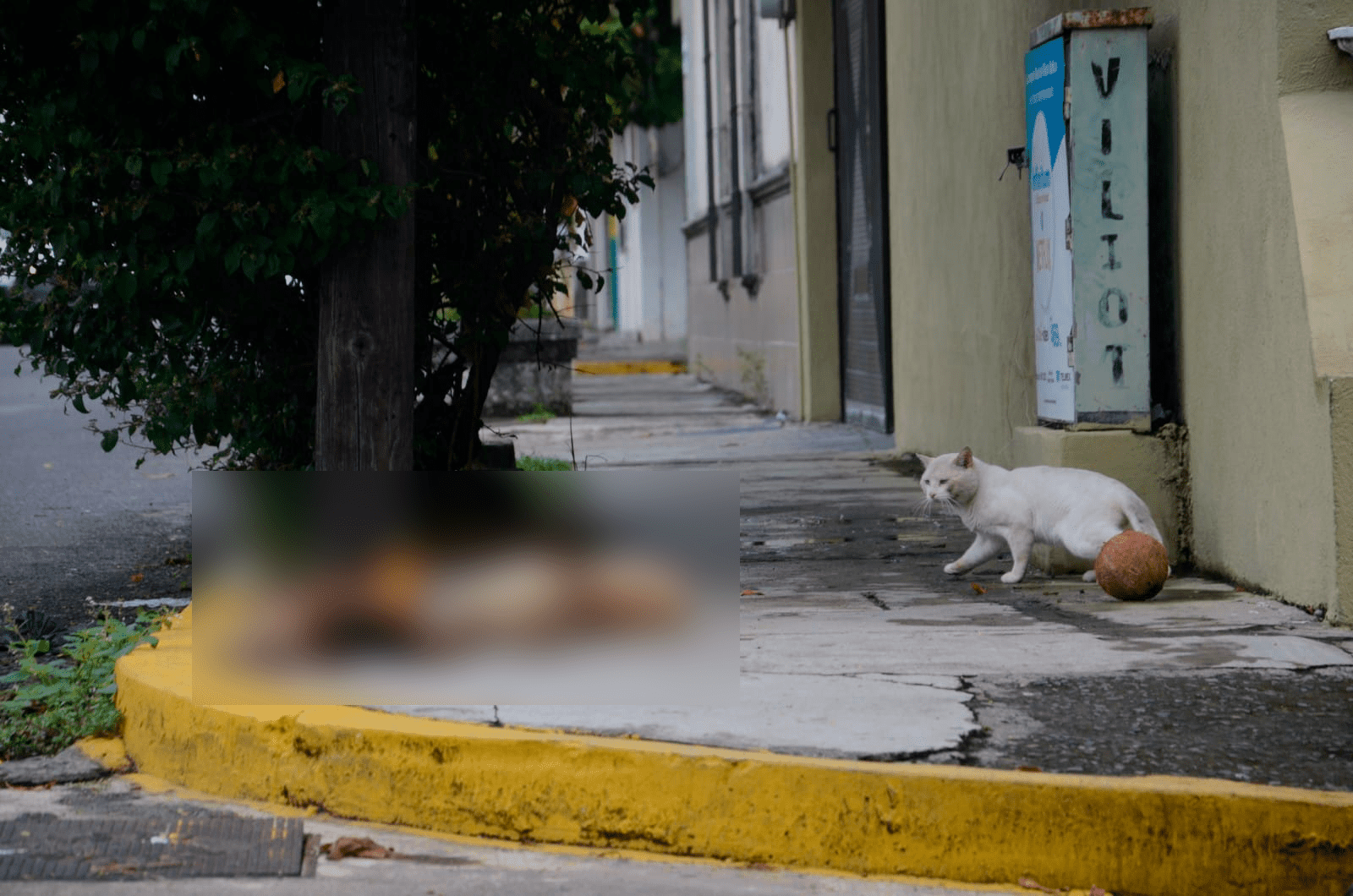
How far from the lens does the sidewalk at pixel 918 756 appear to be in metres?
3.40

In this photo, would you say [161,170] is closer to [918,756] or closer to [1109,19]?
[918,756]

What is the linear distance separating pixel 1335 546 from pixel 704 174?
1685 centimetres

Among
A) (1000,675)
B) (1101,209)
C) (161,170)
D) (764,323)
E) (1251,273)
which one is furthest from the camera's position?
(764,323)

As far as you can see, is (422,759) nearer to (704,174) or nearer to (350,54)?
(350,54)

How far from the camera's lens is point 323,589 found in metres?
4.20

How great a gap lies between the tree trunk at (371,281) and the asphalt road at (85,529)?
1.22 meters

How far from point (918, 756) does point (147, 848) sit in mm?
1720

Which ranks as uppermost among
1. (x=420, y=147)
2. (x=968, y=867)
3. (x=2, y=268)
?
(x=420, y=147)

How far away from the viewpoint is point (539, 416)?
47.1 feet

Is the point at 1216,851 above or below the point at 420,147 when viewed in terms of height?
below

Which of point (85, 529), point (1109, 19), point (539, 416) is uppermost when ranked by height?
point (1109, 19)

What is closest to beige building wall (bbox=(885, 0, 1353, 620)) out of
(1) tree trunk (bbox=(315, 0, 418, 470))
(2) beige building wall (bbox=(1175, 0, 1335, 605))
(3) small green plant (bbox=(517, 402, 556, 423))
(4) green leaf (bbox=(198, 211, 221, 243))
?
(2) beige building wall (bbox=(1175, 0, 1335, 605))

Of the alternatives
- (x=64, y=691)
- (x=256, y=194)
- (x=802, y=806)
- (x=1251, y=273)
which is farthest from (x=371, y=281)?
(x=1251, y=273)

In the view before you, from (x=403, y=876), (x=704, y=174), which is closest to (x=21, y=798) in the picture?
(x=403, y=876)
